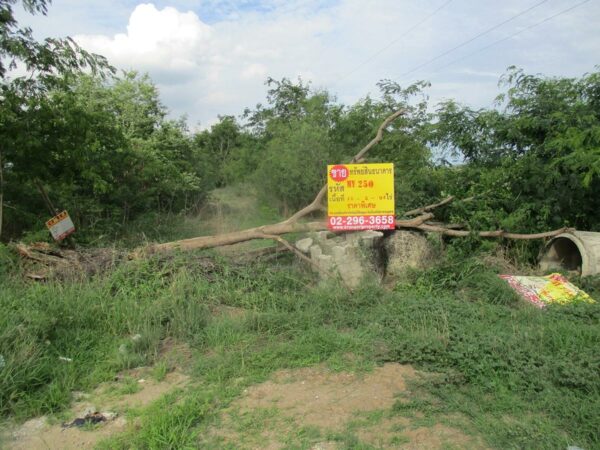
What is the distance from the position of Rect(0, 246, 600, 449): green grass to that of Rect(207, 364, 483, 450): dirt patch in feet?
0.16

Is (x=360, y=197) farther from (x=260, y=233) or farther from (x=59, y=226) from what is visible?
(x=59, y=226)

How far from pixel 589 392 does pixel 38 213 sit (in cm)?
884

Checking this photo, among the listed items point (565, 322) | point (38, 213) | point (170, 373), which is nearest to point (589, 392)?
point (565, 322)

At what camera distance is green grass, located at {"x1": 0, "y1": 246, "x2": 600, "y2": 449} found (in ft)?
10.0

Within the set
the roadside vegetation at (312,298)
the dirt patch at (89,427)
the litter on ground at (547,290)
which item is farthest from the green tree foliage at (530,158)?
the dirt patch at (89,427)

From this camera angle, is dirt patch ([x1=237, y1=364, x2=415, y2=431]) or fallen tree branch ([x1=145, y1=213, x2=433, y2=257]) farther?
fallen tree branch ([x1=145, y1=213, x2=433, y2=257])

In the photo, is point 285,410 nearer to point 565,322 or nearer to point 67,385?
point 67,385

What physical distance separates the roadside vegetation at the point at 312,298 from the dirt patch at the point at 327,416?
31 millimetres

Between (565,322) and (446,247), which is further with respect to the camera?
(446,247)

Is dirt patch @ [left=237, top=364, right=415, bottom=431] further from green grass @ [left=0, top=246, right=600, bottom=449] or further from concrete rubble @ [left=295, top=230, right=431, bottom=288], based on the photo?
concrete rubble @ [left=295, top=230, right=431, bottom=288]

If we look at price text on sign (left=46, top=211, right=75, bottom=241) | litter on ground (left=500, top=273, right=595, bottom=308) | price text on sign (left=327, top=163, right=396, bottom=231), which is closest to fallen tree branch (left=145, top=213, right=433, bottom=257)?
price text on sign (left=327, top=163, right=396, bottom=231)

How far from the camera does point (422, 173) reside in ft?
26.9

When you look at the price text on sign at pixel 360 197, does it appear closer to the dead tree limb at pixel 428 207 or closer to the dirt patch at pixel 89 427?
the dead tree limb at pixel 428 207

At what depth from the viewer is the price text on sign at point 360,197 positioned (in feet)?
21.4
